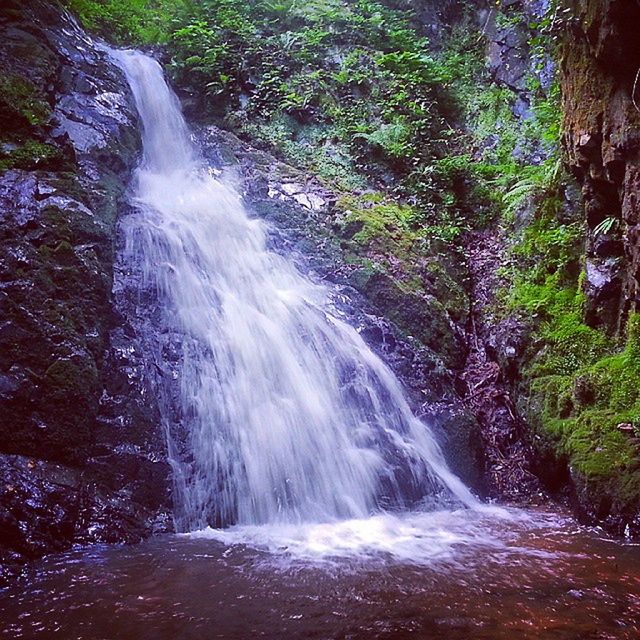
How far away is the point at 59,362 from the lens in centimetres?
519

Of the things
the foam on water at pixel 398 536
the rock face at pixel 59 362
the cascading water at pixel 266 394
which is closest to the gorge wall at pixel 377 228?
the rock face at pixel 59 362

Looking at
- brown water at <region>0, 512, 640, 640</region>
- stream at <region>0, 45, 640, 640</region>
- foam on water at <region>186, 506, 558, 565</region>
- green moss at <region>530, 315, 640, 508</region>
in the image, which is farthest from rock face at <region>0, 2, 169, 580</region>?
green moss at <region>530, 315, 640, 508</region>

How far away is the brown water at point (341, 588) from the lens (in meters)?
2.97

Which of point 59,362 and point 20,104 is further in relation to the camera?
point 20,104

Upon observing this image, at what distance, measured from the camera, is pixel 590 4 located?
571cm

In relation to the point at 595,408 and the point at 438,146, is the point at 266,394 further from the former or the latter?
the point at 438,146

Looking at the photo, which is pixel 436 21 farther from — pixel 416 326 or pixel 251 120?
pixel 416 326

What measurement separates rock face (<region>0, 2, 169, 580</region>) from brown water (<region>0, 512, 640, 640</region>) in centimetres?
42

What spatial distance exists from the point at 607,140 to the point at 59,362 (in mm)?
6326

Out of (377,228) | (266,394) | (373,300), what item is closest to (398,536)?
(266,394)

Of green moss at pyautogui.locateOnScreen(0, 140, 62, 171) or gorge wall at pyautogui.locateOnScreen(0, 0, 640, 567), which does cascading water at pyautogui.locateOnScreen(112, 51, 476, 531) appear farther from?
green moss at pyautogui.locateOnScreen(0, 140, 62, 171)

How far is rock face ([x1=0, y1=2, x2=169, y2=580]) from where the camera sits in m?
4.61

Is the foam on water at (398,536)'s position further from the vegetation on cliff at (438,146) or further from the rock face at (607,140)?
the rock face at (607,140)

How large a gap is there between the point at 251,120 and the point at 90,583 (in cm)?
1009
